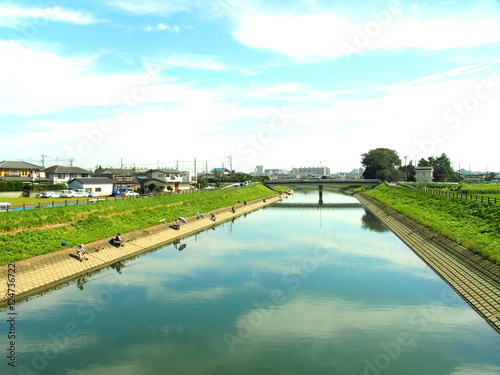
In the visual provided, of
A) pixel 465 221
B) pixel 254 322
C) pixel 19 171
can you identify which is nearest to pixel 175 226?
pixel 254 322

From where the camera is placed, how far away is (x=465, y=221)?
1351 inches

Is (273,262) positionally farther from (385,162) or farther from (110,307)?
(385,162)

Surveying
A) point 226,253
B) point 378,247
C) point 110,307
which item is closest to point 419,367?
point 110,307

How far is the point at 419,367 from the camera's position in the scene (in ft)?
44.0

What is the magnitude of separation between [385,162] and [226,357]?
400ft

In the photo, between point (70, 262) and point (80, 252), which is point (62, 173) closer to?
point (80, 252)

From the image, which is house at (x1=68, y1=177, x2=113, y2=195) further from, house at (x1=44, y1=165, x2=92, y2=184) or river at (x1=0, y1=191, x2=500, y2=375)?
river at (x1=0, y1=191, x2=500, y2=375)

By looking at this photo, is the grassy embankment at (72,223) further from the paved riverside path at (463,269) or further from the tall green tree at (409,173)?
the tall green tree at (409,173)

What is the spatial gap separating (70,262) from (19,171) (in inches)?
2189

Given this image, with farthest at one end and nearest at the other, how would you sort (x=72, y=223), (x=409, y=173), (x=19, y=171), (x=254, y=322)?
(x=409, y=173) → (x=19, y=171) → (x=72, y=223) → (x=254, y=322)

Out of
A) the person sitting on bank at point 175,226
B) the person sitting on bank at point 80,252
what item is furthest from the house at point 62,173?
the person sitting on bank at point 80,252

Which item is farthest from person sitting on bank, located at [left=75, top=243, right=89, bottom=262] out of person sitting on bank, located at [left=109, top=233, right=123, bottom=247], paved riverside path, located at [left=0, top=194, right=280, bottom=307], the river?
person sitting on bank, located at [left=109, top=233, right=123, bottom=247]

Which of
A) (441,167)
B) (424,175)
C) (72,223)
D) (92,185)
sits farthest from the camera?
(441,167)

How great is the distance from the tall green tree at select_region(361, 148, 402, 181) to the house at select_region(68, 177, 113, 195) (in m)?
83.7
